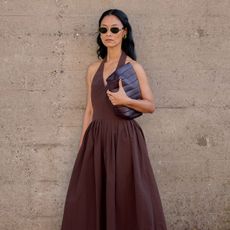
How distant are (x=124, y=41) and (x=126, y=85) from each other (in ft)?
1.47

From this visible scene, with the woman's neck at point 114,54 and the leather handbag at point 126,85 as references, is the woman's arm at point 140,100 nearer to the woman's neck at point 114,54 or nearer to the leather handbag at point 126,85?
the leather handbag at point 126,85

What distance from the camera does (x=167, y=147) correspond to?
3.83 meters

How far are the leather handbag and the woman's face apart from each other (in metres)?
0.19

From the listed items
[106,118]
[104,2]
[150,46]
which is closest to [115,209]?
[106,118]

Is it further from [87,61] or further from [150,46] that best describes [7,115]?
[150,46]

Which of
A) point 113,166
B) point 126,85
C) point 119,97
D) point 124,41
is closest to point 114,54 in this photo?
point 124,41

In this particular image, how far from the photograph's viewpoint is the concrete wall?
3.73 meters

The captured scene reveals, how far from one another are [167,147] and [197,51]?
763 millimetres

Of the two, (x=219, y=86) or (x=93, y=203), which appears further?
(x=219, y=86)

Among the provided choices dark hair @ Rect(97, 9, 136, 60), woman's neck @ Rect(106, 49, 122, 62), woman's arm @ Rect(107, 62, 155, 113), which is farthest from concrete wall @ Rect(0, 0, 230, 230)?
woman's arm @ Rect(107, 62, 155, 113)

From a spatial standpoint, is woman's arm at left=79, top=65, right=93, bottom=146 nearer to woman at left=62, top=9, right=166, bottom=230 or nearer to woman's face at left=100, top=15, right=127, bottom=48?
woman at left=62, top=9, right=166, bottom=230

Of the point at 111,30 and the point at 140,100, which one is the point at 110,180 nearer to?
the point at 140,100

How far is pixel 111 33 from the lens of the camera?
3.38m

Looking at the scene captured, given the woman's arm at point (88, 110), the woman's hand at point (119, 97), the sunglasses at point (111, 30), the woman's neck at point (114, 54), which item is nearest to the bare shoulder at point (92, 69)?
the woman's arm at point (88, 110)
